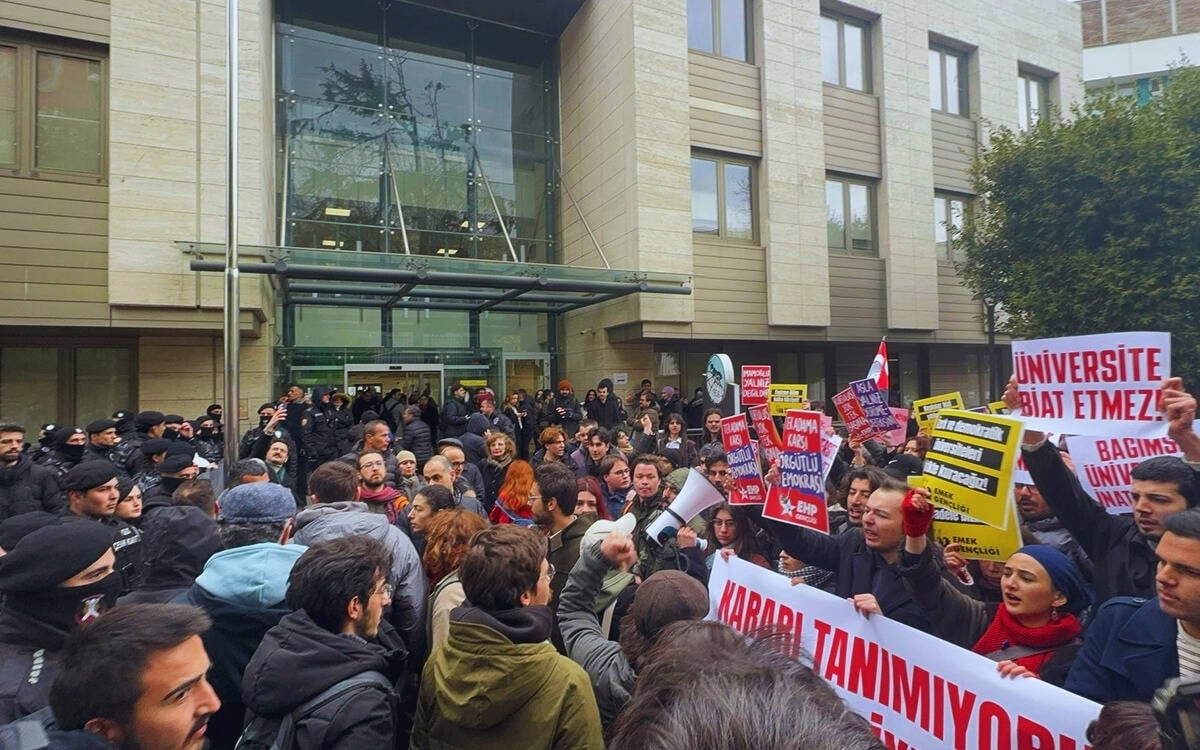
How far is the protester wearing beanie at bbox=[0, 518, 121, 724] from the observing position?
6.36 feet

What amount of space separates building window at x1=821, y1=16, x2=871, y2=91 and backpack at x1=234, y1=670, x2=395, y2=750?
62.0 feet

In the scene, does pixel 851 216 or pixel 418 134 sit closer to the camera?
pixel 418 134

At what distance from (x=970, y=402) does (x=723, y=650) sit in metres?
22.2

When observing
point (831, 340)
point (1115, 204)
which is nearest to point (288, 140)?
point (831, 340)

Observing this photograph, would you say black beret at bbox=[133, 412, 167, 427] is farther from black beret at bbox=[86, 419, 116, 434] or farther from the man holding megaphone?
the man holding megaphone

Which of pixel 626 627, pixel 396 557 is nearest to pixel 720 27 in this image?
pixel 396 557

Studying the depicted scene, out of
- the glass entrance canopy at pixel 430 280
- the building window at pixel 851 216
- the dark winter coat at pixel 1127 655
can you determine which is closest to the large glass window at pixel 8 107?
the glass entrance canopy at pixel 430 280

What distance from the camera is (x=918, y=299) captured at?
17.9 meters

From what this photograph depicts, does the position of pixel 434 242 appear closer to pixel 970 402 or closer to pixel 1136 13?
pixel 970 402

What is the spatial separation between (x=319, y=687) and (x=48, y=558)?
3.28 feet

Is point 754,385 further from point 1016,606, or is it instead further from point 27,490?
point 27,490

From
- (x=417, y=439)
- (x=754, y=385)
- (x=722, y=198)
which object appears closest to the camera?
(x=754, y=385)

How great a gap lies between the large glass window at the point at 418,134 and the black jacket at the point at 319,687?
43.9 ft

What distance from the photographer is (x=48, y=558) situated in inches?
81.4
